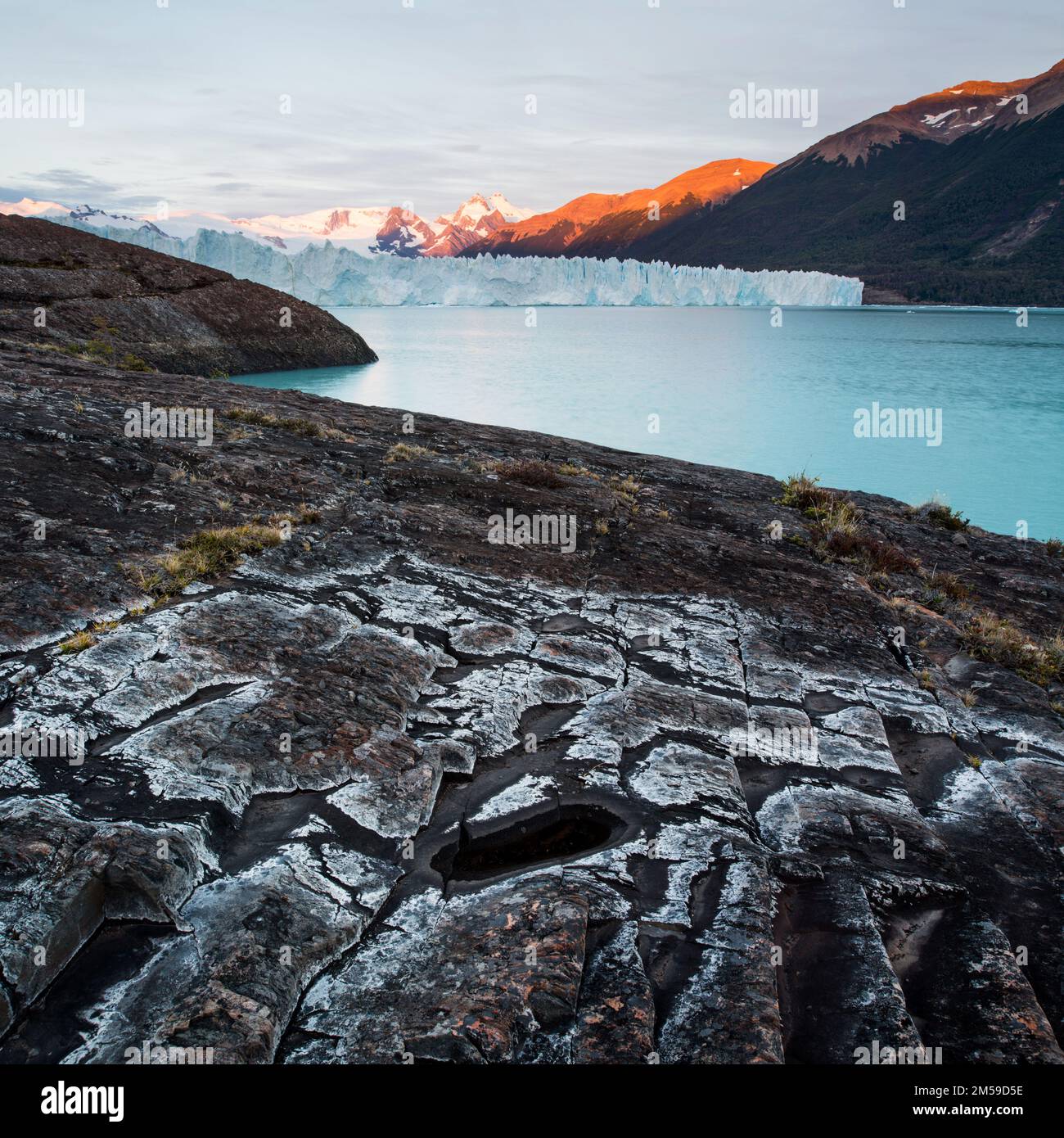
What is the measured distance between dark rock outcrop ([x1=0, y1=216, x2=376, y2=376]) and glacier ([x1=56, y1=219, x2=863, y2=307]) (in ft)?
301

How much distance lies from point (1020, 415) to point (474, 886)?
49627 mm

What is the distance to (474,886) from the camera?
187 inches

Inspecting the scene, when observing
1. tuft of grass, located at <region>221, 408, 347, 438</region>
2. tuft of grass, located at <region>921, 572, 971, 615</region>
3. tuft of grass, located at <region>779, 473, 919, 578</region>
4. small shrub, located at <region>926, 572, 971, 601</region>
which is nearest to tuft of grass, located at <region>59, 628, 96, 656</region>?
tuft of grass, located at <region>221, 408, 347, 438</region>

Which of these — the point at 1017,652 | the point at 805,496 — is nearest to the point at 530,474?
the point at 805,496

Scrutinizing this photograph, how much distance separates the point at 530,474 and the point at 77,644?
871cm

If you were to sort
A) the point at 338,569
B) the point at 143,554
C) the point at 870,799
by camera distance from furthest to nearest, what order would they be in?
the point at 338,569
the point at 143,554
the point at 870,799

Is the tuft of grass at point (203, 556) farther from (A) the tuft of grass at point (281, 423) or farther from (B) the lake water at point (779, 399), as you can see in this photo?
(B) the lake water at point (779, 399)

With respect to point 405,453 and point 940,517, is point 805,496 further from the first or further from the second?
point 405,453

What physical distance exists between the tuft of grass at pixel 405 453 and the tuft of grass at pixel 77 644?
7.73 meters

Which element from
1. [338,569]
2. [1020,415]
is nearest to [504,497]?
[338,569]

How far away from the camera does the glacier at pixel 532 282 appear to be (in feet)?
455

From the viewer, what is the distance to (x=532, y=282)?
16825 cm

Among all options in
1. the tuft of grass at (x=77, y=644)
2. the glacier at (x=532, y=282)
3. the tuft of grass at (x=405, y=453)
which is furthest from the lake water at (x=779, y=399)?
the glacier at (x=532, y=282)

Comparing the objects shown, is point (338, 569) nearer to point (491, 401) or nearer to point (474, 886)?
point (474, 886)
